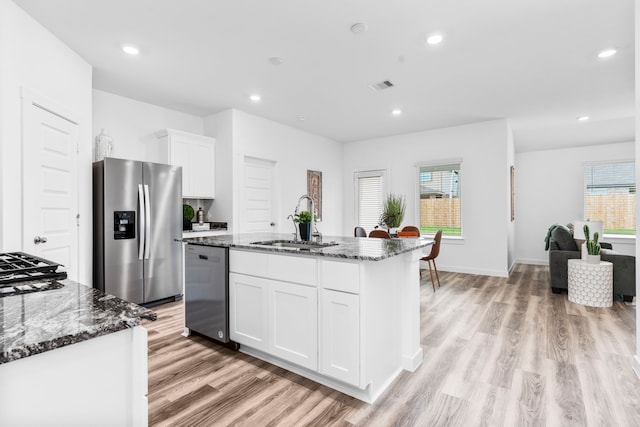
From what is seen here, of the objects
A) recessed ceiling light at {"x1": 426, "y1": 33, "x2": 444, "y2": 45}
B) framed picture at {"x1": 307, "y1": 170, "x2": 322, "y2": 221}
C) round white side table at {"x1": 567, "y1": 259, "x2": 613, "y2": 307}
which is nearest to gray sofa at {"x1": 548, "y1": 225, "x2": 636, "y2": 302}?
round white side table at {"x1": 567, "y1": 259, "x2": 613, "y2": 307}

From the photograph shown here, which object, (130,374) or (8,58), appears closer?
(130,374)

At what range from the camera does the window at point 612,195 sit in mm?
6355

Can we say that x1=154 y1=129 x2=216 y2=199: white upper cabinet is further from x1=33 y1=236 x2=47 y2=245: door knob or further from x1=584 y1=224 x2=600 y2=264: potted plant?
x1=584 y1=224 x2=600 y2=264: potted plant

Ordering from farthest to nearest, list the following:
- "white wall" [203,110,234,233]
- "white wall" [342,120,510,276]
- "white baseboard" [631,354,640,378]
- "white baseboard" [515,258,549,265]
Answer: "white baseboard" [515,258,549,265]
"white wall" [342,120,510,276]
"white wall" [203,110,234,233]
"white baseboard" [631,354,640,378]

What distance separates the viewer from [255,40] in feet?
9.65

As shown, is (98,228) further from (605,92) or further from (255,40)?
(605,92)

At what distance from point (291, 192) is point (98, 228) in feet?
10.3

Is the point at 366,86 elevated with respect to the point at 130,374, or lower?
elevated

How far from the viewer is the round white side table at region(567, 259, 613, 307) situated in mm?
3812

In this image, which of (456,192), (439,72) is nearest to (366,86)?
(439,72)

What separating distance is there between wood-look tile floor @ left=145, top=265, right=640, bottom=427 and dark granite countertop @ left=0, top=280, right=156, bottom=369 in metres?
1.15

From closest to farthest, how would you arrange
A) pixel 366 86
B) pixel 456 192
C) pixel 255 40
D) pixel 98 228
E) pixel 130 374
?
pixel 130 374 → pixel 255 40 → pixel 98 228 → pixel 366 86 → pixel 456 192

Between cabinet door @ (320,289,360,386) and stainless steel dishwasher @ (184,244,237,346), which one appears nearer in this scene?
cabinet door @ (320,289,360,386)

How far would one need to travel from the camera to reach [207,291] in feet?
9.25
